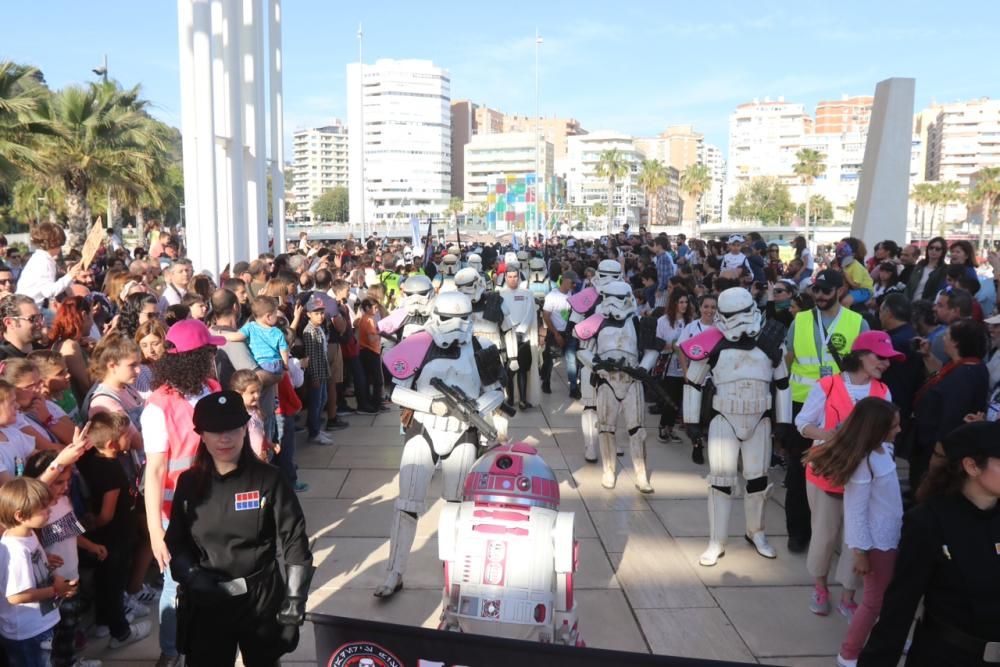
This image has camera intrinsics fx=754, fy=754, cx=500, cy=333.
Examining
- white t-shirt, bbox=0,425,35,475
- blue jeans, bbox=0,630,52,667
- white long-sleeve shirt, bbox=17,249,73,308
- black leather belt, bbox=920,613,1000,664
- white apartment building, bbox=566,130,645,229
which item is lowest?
blue jeans, bbox=0,630,52,667

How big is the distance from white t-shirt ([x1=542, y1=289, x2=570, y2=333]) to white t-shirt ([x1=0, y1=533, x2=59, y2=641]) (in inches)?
323

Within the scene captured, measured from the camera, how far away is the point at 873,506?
419 centimetres

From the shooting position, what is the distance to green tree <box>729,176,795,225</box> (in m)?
114

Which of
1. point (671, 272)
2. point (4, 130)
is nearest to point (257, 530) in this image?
point (671, 272)

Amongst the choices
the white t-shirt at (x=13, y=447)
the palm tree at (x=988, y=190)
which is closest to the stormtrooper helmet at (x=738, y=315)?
the white t-shirt at (x=13, y=447)

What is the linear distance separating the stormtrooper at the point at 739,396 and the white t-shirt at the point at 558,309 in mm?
5099

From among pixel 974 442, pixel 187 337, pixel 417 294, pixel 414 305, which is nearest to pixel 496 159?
pixel 417 294

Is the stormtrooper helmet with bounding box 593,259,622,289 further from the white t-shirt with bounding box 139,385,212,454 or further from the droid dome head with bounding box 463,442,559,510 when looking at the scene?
the white t-shirt with bounding box 139,385,212,454

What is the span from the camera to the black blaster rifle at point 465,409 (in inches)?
204

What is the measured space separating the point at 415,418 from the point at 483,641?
340 centimetres

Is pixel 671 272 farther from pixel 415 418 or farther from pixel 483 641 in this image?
pixel 483 641

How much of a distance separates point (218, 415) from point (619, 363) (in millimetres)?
4787

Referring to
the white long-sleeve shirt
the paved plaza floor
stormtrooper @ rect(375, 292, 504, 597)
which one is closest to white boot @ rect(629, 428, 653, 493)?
the paved plaza floor

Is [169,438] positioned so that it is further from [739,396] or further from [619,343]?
[619,343]
